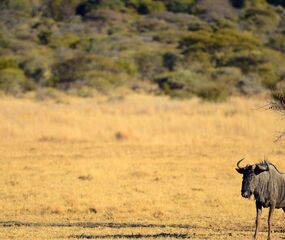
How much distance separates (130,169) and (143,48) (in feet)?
125

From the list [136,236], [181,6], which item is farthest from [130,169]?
[181,6]

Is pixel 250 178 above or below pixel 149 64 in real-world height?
above

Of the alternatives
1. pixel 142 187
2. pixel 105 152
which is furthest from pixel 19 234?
pixel 105 152

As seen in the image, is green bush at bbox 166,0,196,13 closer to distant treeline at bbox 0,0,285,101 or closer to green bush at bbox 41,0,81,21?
distant treeline at bbox 0,0,285,101

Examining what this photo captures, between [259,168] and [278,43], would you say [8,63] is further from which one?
[259,168]

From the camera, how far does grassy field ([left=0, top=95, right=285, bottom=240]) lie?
1106 centimetres

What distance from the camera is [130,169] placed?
660 inches

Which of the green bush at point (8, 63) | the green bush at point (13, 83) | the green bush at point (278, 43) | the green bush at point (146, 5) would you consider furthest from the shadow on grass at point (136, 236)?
the green bush at point (146, 5)

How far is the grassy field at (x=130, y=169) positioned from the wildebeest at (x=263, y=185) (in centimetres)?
73

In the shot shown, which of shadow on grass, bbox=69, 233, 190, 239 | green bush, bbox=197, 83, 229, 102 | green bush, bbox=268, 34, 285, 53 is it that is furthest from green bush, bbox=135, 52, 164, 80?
shadow on grass, bbox=69, 233, 190, 239

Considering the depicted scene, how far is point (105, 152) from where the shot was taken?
1944cm

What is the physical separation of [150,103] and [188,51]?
745 inches

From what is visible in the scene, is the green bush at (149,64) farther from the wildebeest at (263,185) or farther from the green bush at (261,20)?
the wildebeest at (263,185)

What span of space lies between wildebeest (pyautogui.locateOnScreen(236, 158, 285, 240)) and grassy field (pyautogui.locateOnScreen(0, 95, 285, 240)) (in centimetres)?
73
